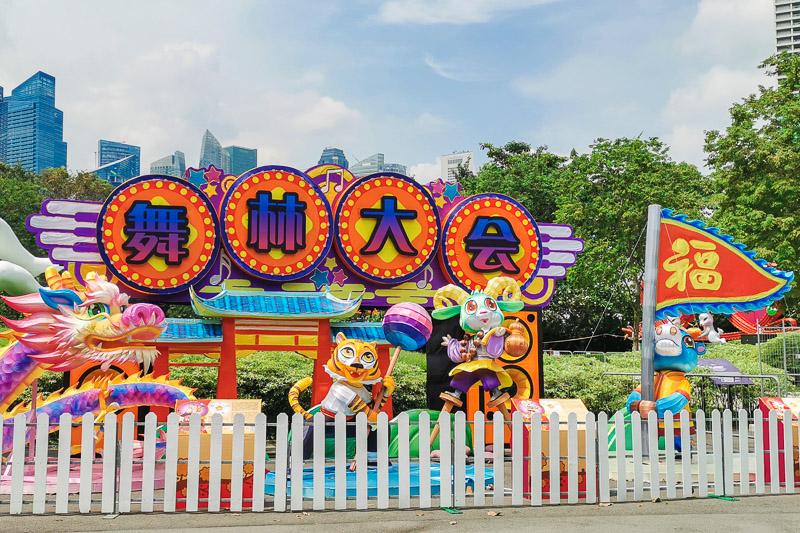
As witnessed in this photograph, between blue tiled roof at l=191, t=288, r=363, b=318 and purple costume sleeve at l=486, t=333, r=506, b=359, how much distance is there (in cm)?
217

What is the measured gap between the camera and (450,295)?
10.3 m

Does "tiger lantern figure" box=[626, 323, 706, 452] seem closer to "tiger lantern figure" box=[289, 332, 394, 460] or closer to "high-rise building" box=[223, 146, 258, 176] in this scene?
"tiger lantern figure" box=[289, 332, 394, 460]

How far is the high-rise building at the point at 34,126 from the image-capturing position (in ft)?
447

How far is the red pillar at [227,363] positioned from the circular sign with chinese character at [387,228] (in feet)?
6.56

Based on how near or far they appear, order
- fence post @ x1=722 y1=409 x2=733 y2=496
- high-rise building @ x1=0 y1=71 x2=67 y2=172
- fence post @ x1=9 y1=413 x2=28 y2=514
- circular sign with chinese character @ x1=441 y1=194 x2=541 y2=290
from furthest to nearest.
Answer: high-rise building @ x1=0 y1=71 x2=67 y2=172
circular sign with chinese character @ x1=441 y1=194 x2=541 y2=290
fence post @ x1=722 y1=409 x2=733 y2=496
fence post @ x1=9 y1=413 x2=28 y2=514

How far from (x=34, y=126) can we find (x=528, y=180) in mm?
132520

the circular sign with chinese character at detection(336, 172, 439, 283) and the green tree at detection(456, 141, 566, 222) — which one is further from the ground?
the green tree at detection(456, 141, 566, 222)

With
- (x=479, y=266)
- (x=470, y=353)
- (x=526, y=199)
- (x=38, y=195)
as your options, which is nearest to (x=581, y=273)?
(x=526, y=199)

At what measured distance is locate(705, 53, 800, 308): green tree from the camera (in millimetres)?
20406

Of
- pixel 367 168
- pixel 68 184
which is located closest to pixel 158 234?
pixel 68 184

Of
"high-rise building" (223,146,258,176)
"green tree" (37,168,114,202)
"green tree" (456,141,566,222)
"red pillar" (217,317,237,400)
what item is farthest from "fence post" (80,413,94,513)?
"high-rise building" (223,146,258,176)

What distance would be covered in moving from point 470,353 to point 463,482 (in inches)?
103

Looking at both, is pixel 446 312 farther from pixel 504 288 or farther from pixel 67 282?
pixel 67 282

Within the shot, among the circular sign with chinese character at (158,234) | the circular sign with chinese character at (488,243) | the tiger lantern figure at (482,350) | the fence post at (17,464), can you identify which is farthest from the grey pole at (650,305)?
the fence post at (17,464)
